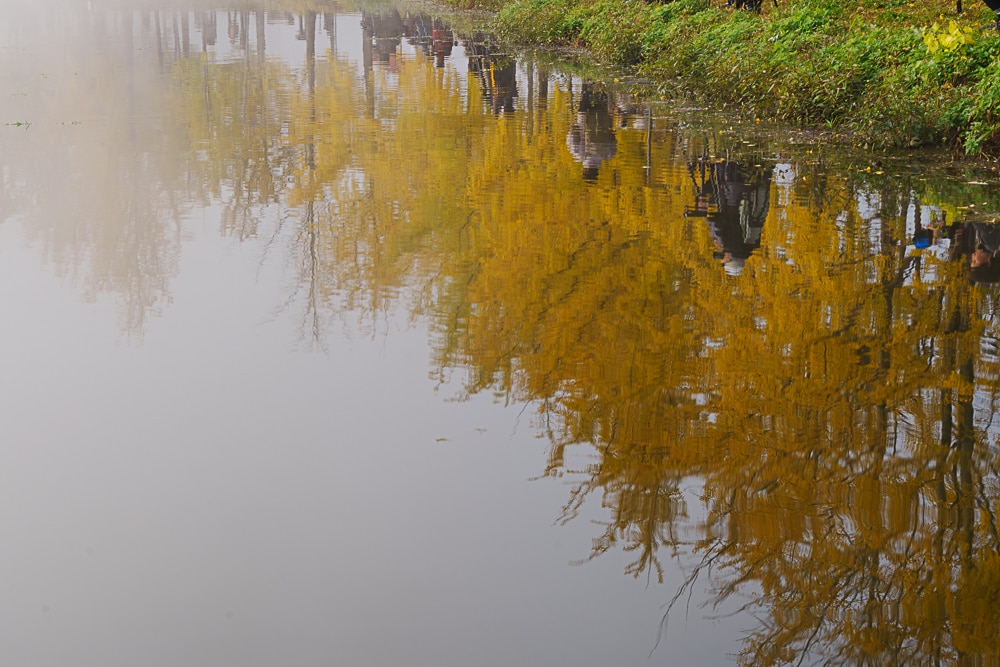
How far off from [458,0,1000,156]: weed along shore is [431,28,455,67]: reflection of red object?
14.7ft

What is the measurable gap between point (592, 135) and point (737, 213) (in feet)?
20.1

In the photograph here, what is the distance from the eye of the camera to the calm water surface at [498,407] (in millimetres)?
4500

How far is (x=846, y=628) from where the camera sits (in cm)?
436

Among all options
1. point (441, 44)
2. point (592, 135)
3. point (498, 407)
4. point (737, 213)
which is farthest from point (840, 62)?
point (441, 44)

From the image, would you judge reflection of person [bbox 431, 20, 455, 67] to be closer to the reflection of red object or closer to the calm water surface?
the reflection of red object

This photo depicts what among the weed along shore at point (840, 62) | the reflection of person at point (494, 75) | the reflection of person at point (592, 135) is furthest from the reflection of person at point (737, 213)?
the reflection of person at point (494, 75)

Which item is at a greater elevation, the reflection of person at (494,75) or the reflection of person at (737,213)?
the reflection of person at (494,75)

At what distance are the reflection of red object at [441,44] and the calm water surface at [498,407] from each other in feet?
56.5

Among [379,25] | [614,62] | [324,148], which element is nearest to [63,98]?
[324,148]

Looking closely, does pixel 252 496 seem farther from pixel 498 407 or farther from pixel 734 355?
pixel 734 355

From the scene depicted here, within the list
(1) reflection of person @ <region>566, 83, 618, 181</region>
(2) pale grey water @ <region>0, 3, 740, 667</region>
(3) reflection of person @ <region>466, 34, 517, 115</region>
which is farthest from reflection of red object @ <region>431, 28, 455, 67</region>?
(2) pale grey water @ <region>0, 3, 740, 667</region>

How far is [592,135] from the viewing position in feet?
56.1

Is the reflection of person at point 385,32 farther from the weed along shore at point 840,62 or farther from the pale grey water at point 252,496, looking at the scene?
the pale grey water at point 252,496

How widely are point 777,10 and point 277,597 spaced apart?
2089cm
